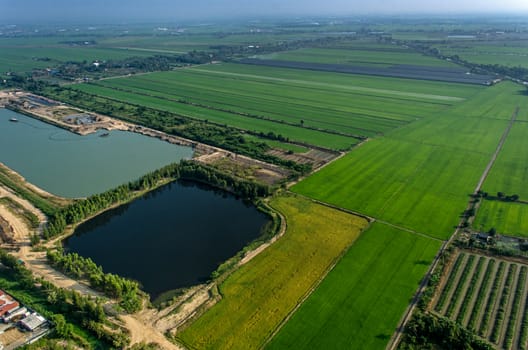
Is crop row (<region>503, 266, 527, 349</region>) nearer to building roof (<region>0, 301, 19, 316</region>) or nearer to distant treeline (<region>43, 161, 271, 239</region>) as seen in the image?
distant treeline (<region>43, 161, 271, 239</region>)

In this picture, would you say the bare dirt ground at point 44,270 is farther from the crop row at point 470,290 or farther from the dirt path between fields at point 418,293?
the crop row at point 470,290

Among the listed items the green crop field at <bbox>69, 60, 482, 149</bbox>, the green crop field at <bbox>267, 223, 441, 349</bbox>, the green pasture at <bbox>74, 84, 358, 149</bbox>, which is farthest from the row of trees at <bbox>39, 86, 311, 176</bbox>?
the green crop field at <bbox>267, 223, 441, 349</bbox>

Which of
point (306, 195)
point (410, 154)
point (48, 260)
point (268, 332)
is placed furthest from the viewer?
point (410, 154)

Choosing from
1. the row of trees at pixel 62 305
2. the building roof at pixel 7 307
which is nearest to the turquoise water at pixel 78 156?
the row of trees at pixel 62 305

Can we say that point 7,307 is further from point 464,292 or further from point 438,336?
point 464,292

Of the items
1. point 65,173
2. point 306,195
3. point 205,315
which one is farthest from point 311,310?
point 65,173

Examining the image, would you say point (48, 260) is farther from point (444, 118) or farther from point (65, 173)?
point (444, 118)
